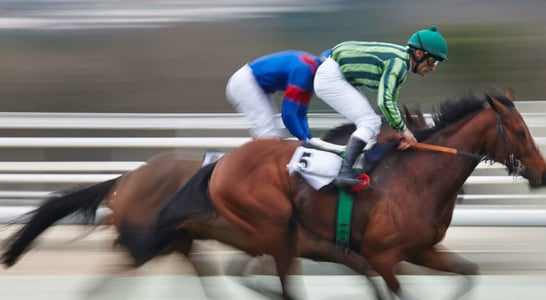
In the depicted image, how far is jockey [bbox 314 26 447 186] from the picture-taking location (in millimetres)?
5074

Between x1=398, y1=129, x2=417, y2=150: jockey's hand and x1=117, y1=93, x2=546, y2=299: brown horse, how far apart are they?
7 cm

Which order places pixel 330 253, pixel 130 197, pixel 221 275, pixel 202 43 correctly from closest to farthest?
1. pixel 330 253
2. pixel 130 197
3. pixel 221 275
4. pixel 202 43

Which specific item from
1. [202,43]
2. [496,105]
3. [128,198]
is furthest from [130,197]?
[202,43]

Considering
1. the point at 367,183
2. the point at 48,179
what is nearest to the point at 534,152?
the point at 367,183

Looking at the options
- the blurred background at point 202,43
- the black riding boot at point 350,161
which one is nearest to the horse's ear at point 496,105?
the black riding boot at point 350,161

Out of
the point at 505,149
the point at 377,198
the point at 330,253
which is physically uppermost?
the point at 505,149

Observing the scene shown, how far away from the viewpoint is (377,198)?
202 inches

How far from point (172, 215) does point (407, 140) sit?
1.24 m

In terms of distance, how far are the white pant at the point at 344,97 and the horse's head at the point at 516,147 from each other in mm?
592

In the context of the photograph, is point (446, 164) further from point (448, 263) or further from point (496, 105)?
point (448, 263)

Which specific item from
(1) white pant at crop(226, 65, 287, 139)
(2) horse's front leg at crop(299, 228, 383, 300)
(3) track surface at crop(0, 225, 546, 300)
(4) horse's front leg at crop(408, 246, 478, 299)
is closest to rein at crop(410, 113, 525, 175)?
(4) horse's front leg at crop(408, 246, 478, 299)

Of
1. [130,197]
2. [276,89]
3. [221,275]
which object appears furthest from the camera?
[221,275]

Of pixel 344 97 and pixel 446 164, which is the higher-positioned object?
pixel 344 97

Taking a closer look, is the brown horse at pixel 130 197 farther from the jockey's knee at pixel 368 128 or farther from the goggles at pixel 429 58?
the goggles at pixel 429 58
